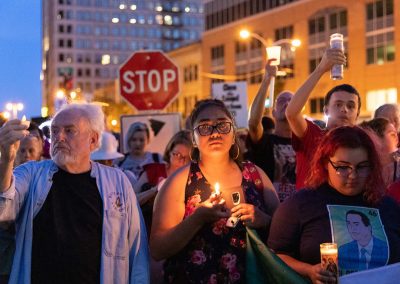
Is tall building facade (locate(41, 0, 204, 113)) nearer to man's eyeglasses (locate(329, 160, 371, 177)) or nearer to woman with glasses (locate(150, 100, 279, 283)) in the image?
woman with glasses (locate(150, 100, 279, 283))

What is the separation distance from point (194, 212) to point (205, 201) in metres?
0.17

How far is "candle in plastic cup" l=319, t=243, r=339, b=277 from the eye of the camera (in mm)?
3213

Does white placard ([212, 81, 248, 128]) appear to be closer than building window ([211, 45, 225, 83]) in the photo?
Yes

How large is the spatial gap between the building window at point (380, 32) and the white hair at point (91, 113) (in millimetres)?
42468

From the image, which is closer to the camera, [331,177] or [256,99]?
[331,177]

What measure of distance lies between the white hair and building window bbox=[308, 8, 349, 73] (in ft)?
150

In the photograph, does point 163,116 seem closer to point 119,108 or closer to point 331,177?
point 331,177

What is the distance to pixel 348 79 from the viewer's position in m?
47.5

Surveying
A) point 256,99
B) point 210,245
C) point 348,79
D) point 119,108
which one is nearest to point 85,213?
point 210,245

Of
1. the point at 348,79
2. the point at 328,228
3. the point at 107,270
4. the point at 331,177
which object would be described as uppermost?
the point at 348,79

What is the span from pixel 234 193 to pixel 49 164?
118cm

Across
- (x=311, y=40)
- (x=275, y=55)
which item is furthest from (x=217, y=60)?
(x=275, y=55)

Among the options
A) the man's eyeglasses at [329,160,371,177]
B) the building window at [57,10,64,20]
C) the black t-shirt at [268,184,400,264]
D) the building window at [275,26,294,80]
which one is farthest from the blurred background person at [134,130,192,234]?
the building window at [57,10,64,20]

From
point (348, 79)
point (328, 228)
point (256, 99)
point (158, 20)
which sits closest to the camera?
point (328, 228)
